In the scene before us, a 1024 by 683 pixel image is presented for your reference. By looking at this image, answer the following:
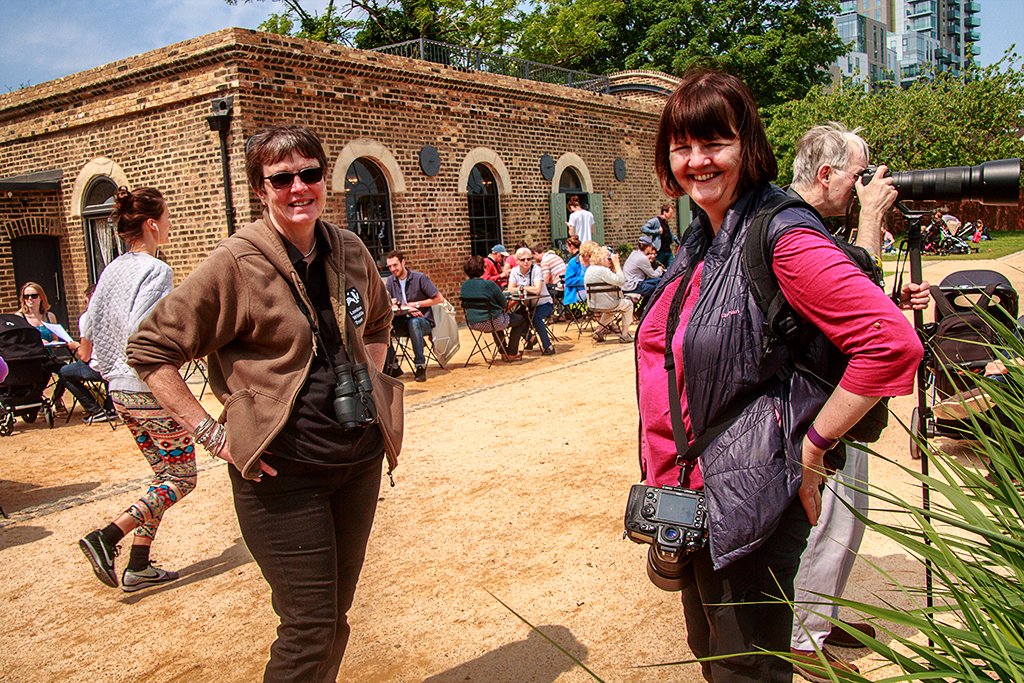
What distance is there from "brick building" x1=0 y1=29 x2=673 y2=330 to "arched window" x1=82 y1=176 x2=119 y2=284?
0.03 m

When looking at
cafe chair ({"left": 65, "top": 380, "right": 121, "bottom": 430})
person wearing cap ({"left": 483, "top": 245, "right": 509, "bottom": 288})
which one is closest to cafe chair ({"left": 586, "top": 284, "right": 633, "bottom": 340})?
person wearing cap ({"left": 483, "top": 245, "right": 509, "bottom": 288})

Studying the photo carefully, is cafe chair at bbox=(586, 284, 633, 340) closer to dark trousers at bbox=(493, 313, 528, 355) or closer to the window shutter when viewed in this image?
dark trousers at bbox=(493, 313, 528, 355)

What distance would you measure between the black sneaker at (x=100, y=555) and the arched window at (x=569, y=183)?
48.6ft

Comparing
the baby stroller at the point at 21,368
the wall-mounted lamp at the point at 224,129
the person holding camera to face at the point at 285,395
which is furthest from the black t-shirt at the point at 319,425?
the wall-mounted lamp at the point at 224,129

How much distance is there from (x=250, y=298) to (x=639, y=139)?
1923 centimetres

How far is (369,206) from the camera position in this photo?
13.6 meters

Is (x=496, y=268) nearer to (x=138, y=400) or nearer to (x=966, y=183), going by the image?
(x=138, y=400)

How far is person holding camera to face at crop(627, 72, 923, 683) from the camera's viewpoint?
64.5 inches

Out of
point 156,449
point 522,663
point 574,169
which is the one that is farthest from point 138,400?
point 574,169

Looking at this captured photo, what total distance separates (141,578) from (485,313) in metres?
6.01

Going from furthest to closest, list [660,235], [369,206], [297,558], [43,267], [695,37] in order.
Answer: [695,37], [43,267], [369,206], [660,235], [297,558]

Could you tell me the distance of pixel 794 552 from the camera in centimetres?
178

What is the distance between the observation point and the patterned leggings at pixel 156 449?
3.71m

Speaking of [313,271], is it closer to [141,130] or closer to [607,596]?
[607,596]
